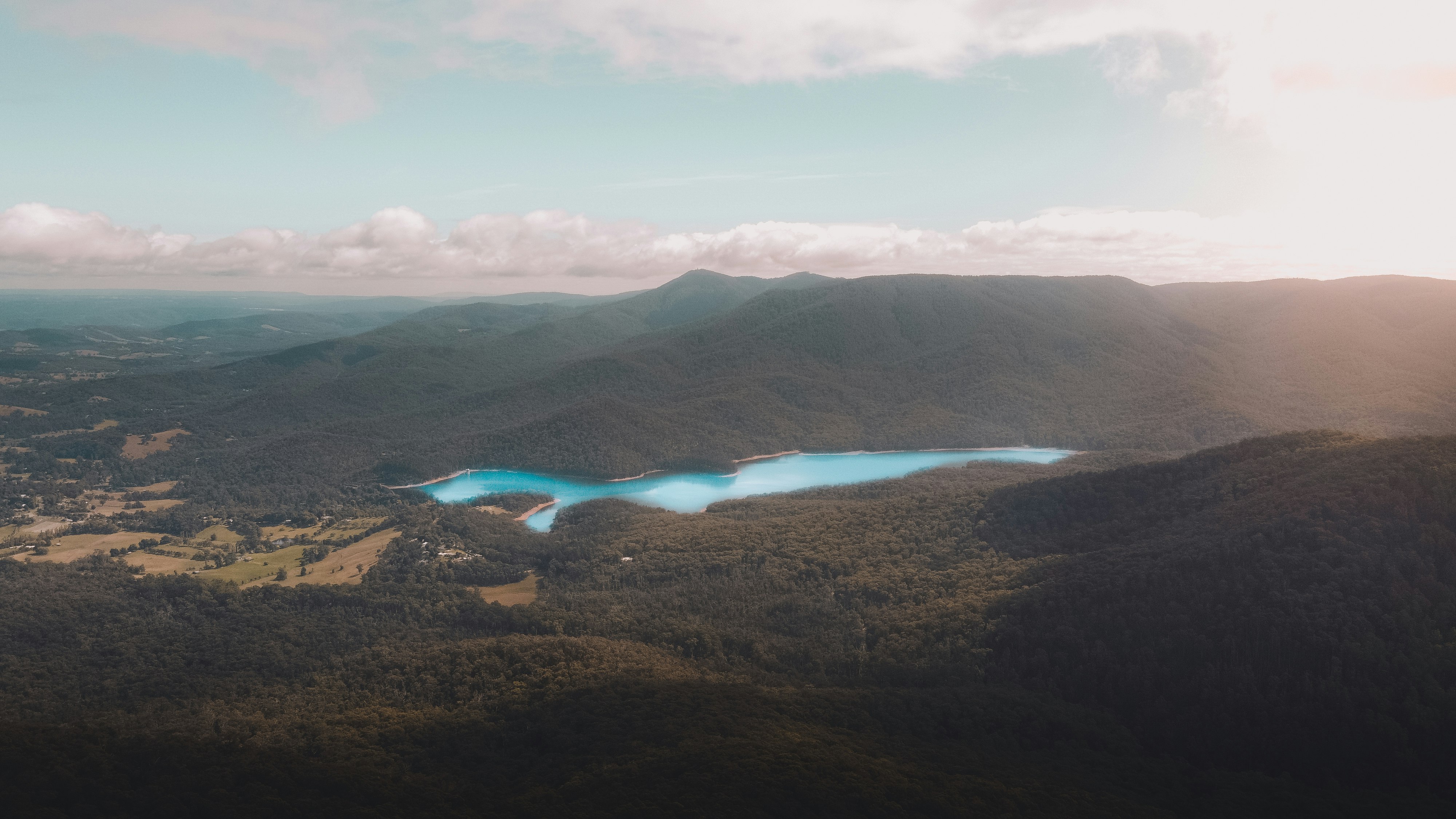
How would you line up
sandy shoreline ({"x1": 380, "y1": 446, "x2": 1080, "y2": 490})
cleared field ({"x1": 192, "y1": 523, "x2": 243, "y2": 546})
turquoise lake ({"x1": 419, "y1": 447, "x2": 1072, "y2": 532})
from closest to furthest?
cleared field ({"x1": 192, "y1": 523, "x2": 243, "y2": 546}) → turquoise lake ({"x1": 419, "y1": 447, "x2": 1072, "y2": 532}) → sandy shoreline ({"x1": 380, "y1": 446, "x2": 1080, "y2": 490})

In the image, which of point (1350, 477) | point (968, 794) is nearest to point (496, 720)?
point (968, 794)

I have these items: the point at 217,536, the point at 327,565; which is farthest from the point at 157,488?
the point at 327,565

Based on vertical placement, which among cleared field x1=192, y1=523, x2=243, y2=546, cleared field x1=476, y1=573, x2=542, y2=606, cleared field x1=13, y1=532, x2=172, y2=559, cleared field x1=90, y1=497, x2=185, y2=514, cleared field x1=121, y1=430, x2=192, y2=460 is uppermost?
cleared field x1=121, y1=430, x2=192, y2=460

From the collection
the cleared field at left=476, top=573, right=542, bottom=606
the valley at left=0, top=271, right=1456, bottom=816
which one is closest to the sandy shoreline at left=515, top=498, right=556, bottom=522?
the valley at left=0, top=271, right=1456, bottom=816

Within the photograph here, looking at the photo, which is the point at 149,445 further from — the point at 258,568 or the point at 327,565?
the point at 327,565

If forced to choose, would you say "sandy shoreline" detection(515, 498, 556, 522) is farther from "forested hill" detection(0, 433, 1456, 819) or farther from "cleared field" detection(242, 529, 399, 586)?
"forested hill" detection(0, 433, 1456, 819)

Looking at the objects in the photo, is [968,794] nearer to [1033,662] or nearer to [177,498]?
[1033,662]

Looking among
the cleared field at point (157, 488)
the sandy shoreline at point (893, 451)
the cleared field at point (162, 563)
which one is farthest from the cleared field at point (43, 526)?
the sandy shoreline at point (893, 451)
